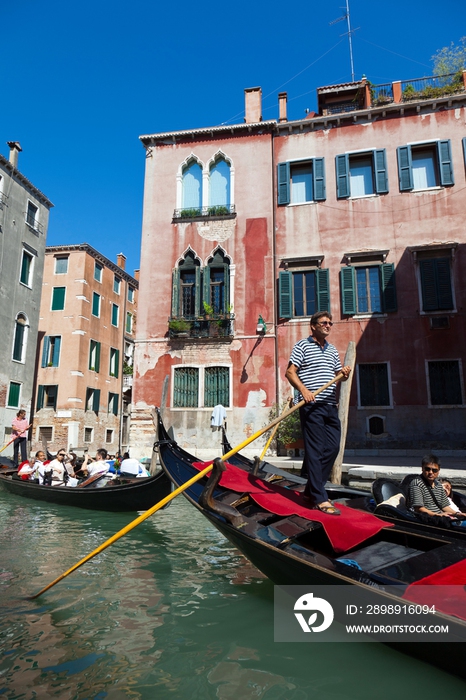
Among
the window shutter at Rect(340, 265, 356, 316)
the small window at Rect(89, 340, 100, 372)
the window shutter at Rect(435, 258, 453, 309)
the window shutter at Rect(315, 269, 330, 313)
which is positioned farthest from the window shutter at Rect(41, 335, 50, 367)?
the window shutter at Rect(435, 258, 453, 309)

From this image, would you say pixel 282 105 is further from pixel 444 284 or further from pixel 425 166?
pixel 444 284

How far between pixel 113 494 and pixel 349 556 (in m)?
4.23

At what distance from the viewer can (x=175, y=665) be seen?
7.47 ft

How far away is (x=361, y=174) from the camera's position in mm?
11461

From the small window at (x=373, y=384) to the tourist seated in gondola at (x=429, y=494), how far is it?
6.69 meters

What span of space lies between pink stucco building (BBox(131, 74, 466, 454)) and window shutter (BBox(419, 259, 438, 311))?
24mm

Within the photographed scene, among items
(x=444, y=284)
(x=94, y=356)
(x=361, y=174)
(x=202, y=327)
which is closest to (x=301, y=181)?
(x=361, y=174)

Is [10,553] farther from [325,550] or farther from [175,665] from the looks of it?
[325,550]

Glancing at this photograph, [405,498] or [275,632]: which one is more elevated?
[405,498]

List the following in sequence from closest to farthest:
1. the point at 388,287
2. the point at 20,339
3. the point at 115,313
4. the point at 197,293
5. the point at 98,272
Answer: the point at 388,287 → the point at 197,293 → the point at 20,339 → the point at 98,272 → the point at 115,313

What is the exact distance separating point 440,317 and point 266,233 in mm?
4287

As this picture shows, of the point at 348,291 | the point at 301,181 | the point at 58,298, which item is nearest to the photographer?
the point at 348,291

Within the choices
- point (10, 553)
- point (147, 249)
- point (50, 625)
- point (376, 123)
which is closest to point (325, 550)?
point (50, 625)

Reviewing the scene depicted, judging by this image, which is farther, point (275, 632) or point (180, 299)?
point (180, 299)
